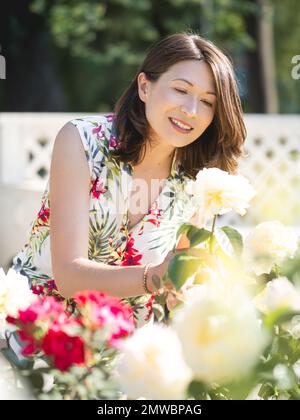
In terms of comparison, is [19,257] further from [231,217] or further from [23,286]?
[231,217]

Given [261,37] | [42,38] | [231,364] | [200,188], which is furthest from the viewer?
[261,37]

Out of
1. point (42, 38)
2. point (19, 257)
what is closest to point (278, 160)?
point (42, 38)

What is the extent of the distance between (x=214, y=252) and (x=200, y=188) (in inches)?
4.9

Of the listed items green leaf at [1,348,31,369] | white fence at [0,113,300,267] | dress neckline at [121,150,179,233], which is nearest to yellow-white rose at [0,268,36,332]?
green leaf at [1,348,31,369]

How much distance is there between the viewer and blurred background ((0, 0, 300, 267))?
5785mm

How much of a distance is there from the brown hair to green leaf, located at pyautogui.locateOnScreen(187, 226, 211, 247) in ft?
2.64

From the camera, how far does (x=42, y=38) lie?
8961mm

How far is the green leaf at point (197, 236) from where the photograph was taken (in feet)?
3.82

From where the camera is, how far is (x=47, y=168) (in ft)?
21.0

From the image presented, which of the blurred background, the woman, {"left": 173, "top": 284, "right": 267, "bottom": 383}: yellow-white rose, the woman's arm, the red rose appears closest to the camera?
{"left": 173, "top": 284, "right": 267, "bottom": 383}: yellow-white rose

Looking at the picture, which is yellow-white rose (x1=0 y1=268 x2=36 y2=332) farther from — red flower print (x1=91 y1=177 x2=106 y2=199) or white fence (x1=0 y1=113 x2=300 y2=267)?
white fence (x1=0 y1=113 x2=300 y2=267)

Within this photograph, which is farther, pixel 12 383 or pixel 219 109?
pixel 219 109

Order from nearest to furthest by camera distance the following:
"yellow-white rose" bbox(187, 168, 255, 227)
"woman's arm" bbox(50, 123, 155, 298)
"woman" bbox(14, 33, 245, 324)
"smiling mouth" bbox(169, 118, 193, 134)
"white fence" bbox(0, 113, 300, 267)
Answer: "yellow-white rose" bbox(187, 168, 255, 227), "woman's arm" bbox(50, 123, 155, 298), "woman" bbox(14, 33, 245, 324), "smiling mouth" bbox(169, 118, 193, 134), "white fence" bbox(0, 113, 300, 267)

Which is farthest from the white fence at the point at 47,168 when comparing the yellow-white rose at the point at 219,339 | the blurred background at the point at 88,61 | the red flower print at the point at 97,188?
the yellow-white rose at the point at 219,339
